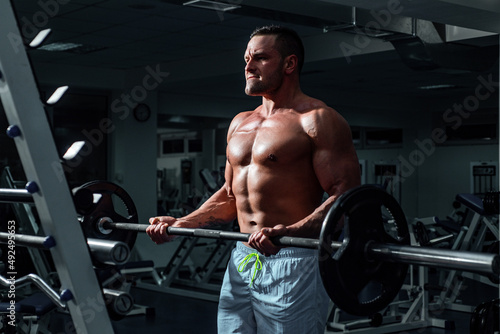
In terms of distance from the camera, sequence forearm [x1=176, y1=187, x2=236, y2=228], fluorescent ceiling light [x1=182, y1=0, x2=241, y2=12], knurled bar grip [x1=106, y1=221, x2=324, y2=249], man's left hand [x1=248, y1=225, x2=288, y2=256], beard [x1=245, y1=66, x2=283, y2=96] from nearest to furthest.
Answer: knurled bar grip [x1=106, y1=221, x2=324, y2=249] → man's left hand [x1=248, y1=225, x2=288, y2=256] → beard [x1=245, y1=66, x2=283, y2=96] → forearm [x1=176, y1=187, x2=236, y2=228] → fluorescent ceiling light [x1=182, y1=0, x2=241, y2=12]

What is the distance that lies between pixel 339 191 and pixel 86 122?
654 centimetres

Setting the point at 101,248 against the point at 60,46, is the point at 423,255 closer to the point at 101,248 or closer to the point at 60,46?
the point at 101,248

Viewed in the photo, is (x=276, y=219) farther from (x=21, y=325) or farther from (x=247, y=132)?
(x=21, y=325)

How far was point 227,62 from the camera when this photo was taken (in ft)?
22.5

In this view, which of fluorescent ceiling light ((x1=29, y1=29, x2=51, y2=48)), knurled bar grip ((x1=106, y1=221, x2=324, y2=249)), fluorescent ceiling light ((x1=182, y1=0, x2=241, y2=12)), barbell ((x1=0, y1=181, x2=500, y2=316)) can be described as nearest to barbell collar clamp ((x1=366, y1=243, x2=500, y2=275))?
barbell ((x1=0, y1=181, x2=500, y2=316))

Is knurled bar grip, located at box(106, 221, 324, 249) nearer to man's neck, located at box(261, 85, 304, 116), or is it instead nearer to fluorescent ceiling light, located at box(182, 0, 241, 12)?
man's neck, located at box(261, 85, 304, 116)

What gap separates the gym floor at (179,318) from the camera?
4.90 m

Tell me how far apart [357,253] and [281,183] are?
24.1 inches

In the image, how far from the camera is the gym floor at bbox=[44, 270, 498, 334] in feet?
16.1

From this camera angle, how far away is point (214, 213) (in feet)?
7.16

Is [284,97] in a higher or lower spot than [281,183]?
higher

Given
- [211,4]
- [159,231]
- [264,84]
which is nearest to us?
[159,231]

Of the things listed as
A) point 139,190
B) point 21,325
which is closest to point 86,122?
point 139,190

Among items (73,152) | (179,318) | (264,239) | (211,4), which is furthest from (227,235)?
(179,318)
